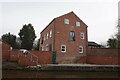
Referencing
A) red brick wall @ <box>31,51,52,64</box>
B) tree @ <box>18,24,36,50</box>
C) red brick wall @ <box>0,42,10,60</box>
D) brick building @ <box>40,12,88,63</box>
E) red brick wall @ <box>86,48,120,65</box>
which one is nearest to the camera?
red brick wall @ <box>31,51,52,64</box>

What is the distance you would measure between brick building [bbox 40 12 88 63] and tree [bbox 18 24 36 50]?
16969mm

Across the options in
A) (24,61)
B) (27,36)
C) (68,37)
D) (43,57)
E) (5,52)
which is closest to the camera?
(24,61)

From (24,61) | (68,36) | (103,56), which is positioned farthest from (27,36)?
(103,56)

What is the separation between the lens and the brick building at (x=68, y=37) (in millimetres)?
35594

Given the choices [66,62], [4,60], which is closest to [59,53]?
[66,62]

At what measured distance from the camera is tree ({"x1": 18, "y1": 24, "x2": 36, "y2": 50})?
178ft

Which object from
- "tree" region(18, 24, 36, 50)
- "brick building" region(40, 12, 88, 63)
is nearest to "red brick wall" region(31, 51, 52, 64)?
"brick building" region(40, 12, 88, 63)

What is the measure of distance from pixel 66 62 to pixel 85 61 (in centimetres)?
353

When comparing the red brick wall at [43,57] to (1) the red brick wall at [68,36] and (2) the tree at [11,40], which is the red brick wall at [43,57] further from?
(2) the tree at [11,40]

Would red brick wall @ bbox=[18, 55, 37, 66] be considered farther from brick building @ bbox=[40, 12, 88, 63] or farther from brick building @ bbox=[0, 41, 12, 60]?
brick building @ bbox=[40, 12, 88, 63]

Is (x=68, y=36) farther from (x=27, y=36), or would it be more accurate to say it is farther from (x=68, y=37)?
(x=27, y=36)

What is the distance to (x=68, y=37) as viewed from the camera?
36531 mm

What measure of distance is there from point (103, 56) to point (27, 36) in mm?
26789

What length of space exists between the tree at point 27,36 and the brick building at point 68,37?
17.0m
